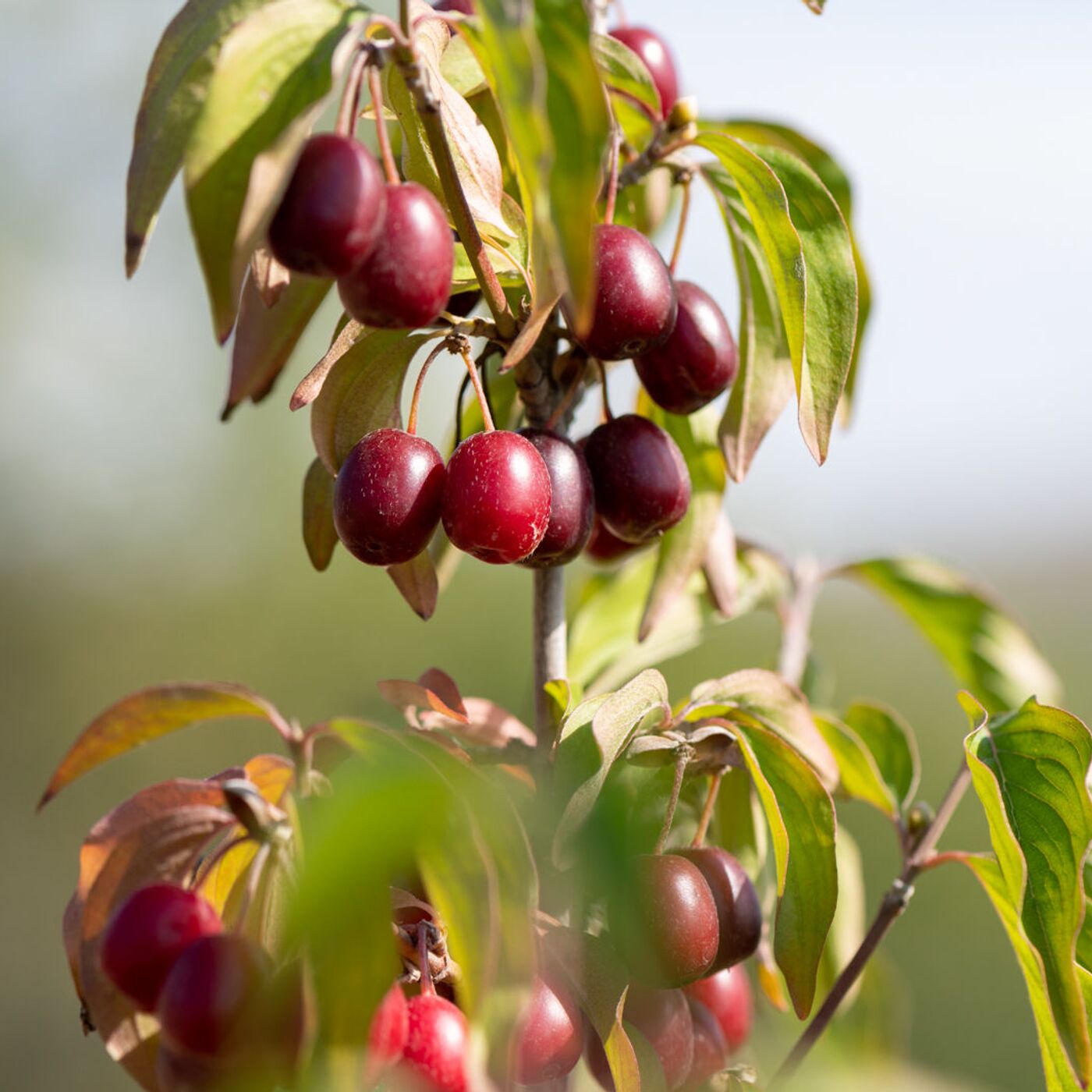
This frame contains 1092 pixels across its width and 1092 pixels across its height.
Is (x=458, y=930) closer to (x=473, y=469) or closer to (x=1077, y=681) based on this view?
(x=473, y=469)

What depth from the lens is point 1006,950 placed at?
5297 millimetres

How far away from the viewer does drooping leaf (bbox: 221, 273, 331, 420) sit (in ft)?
1.98

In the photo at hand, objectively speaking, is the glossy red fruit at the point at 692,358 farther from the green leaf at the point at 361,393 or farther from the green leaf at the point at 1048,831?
the green leaf at the point at 1048,831

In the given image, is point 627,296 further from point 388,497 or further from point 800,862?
point 800,862

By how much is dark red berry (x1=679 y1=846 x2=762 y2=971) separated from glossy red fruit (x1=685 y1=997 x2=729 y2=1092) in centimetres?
8

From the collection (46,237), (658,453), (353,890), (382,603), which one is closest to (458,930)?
(353,890)

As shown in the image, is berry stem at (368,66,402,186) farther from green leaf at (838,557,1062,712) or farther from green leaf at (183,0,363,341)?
green leaf at (838,557,1062,712)

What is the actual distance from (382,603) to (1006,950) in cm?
333

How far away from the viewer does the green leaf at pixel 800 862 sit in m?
0.71

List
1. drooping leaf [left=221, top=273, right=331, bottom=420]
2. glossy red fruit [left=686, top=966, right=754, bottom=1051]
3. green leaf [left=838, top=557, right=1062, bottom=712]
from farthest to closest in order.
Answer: green leaf [left=838, top=557, right=1062, bottom=712] < glossy red fruit [left=686, top=966, right=754, bottom=1051] < drooping leaf [left=221, top=273, right=331, bottom=420]

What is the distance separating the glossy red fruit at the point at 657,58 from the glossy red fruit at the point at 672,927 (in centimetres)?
53

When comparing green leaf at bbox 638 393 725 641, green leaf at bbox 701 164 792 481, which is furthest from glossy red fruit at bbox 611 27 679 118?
green leaf at bbox 638 393 725 641

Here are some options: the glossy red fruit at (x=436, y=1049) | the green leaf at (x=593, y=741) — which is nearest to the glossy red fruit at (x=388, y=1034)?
the glossy red fruit at (x=436, y=1049)

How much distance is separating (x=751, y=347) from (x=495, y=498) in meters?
0.29
